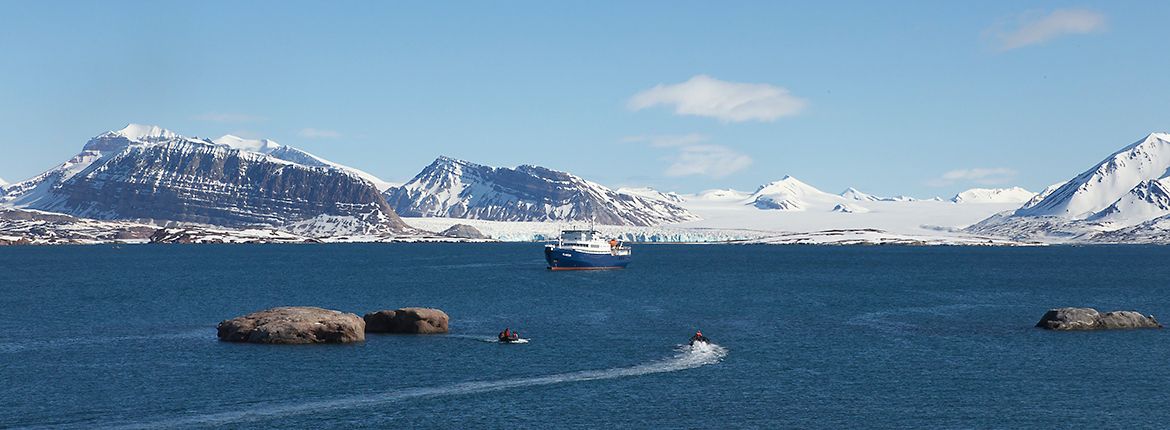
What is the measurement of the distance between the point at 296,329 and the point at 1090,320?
2921 inches

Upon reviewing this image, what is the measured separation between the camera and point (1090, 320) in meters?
112

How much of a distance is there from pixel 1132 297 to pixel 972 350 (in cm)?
8307

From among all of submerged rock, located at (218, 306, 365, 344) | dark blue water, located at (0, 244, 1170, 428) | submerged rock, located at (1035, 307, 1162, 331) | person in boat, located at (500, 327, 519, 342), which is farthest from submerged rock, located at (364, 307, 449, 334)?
submerged rock, located at (1035, 307, 1162, 331)

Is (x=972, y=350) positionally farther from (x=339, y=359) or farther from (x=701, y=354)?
(x=339, y=359)

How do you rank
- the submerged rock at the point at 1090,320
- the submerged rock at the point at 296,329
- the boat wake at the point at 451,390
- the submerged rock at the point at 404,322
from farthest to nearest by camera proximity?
the submerged rock at the point at 1090,320 → the submerged rock at the point at 404,322 → the submerged rock at the point at 296,329 → the boat wake at the point at 451,390

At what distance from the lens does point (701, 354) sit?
3711 inches

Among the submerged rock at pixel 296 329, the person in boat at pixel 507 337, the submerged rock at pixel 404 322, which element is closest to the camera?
the submerged rock at pixel 296 329

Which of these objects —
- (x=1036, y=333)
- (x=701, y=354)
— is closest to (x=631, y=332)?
(x=701, y=354)

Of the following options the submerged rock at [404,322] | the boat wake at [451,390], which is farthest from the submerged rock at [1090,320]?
the submerged rock at [404,322]

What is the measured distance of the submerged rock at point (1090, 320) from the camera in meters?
111

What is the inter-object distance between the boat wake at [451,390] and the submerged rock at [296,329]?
2322cm

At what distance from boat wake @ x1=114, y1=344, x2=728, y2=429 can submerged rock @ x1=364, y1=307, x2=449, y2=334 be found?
80.5ft

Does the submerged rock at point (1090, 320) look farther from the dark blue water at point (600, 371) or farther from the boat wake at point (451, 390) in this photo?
the boat wake at point (451, 390)

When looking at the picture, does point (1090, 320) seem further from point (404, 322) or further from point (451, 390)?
point (451, 390)
